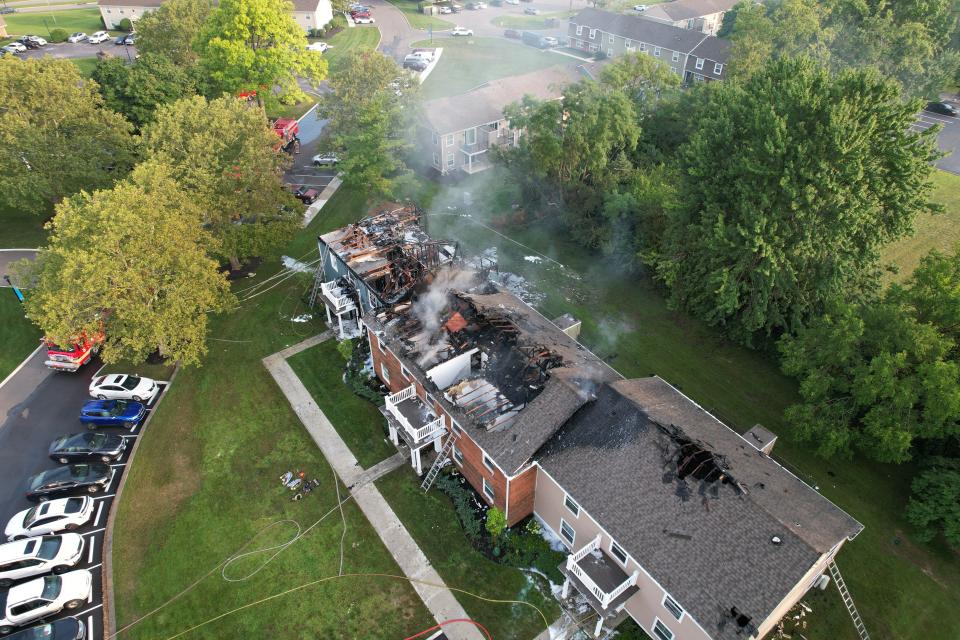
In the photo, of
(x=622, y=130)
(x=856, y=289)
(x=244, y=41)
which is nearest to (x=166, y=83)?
(x=244, y=41)

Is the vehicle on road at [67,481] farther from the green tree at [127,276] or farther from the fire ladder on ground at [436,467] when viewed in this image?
the fire ladder on ground at [436,467]

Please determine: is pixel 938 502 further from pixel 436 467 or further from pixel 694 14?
pixel 694 14

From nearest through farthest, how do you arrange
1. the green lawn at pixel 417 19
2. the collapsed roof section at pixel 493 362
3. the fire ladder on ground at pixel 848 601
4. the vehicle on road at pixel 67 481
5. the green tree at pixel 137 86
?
the fire ladder on ground at pixel 848 601 → the collapsed roof section at pixel 493 362 → the vehicle on road at pixel 67 481 → the green tree at pixel 137 86 → the green lawn at pixel 417 19

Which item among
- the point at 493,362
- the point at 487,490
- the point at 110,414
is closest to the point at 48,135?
the point at 110,414

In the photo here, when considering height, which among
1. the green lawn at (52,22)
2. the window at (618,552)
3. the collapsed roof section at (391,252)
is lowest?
the window at (618,552)

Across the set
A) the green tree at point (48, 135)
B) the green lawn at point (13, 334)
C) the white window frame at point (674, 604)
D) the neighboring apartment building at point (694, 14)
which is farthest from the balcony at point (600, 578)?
the neighboring apartment building at point (694, 14)

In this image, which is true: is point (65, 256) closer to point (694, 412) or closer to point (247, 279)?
point (247, 279)
